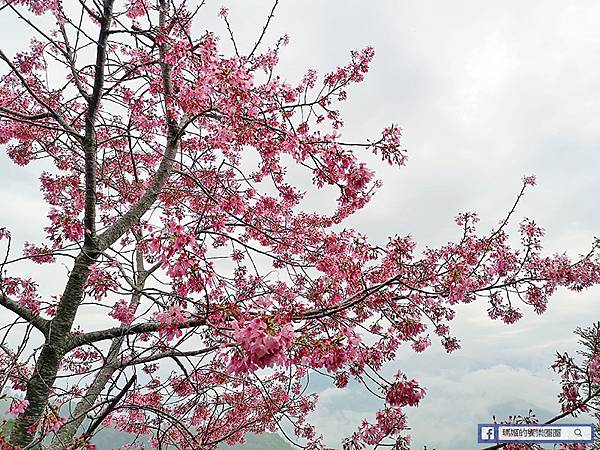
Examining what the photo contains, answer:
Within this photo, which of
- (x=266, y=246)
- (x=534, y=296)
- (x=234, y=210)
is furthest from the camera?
(x=266, y=246)

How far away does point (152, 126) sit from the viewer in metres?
6.40

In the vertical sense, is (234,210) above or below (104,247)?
above

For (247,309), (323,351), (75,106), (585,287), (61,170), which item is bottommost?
(323,351)

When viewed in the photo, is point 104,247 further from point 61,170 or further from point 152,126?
point 61,170

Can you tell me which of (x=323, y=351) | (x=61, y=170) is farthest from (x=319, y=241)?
(x=61, y=170)

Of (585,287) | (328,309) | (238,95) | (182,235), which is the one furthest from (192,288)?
(585,287)

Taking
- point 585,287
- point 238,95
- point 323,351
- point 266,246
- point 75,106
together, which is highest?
point 75,106

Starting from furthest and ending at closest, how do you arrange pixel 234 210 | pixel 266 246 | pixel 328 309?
1. pixel 266 246
2. pixel 234 210
3. pixel 328 309

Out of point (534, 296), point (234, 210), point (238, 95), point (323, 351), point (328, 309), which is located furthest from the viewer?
point (234, 210)

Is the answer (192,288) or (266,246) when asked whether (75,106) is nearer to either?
(266,246)

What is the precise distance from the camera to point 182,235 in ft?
9.82

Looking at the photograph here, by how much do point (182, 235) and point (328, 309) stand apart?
4.07 feet

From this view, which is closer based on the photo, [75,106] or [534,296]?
[534,296]

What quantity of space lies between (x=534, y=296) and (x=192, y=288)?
3822 mm
